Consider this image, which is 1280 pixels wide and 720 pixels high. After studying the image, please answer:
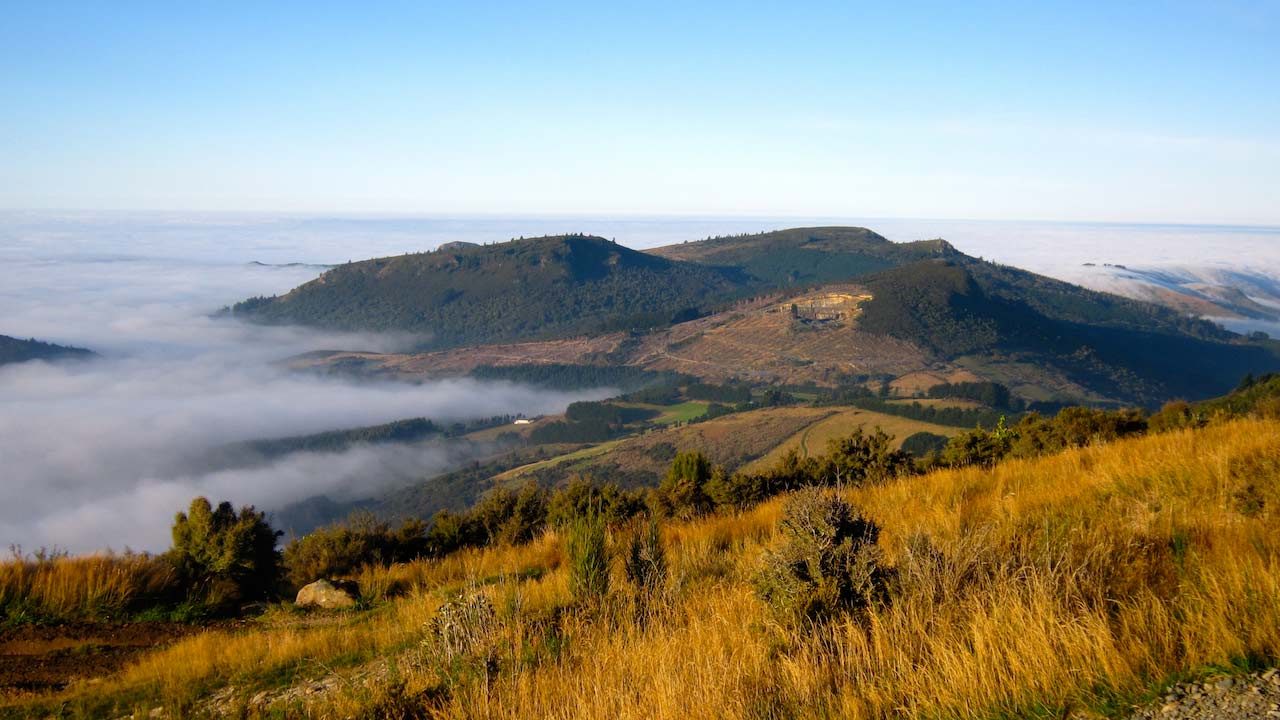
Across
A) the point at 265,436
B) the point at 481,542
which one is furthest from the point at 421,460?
the point at 481,542

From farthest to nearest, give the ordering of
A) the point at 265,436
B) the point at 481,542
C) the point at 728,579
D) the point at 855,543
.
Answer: the point at 265,436 → the point at 481,542 → the point at 728,579 → the point at 855,543

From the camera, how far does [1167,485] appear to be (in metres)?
6.90

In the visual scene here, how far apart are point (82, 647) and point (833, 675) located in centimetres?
700

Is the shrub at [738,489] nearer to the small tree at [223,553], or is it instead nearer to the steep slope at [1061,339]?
the small tree at [223,553]

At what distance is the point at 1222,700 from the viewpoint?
121 inches

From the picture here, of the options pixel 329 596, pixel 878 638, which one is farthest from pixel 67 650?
pixel 878 638

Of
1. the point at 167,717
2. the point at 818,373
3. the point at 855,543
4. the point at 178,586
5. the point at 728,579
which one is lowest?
the point at 818,373

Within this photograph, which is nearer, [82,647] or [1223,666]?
[1223,666]

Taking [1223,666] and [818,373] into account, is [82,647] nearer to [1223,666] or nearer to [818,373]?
[1223,666]

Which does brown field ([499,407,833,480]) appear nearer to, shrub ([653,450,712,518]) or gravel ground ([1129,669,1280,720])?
shrub ([653,450,712,518])

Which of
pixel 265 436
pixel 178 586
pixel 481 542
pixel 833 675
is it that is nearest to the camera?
pixel 833 675

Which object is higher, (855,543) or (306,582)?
(855,543)

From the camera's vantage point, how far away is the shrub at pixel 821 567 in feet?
15.0

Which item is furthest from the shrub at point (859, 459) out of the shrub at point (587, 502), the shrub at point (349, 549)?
the shrub at point (349, 549)
